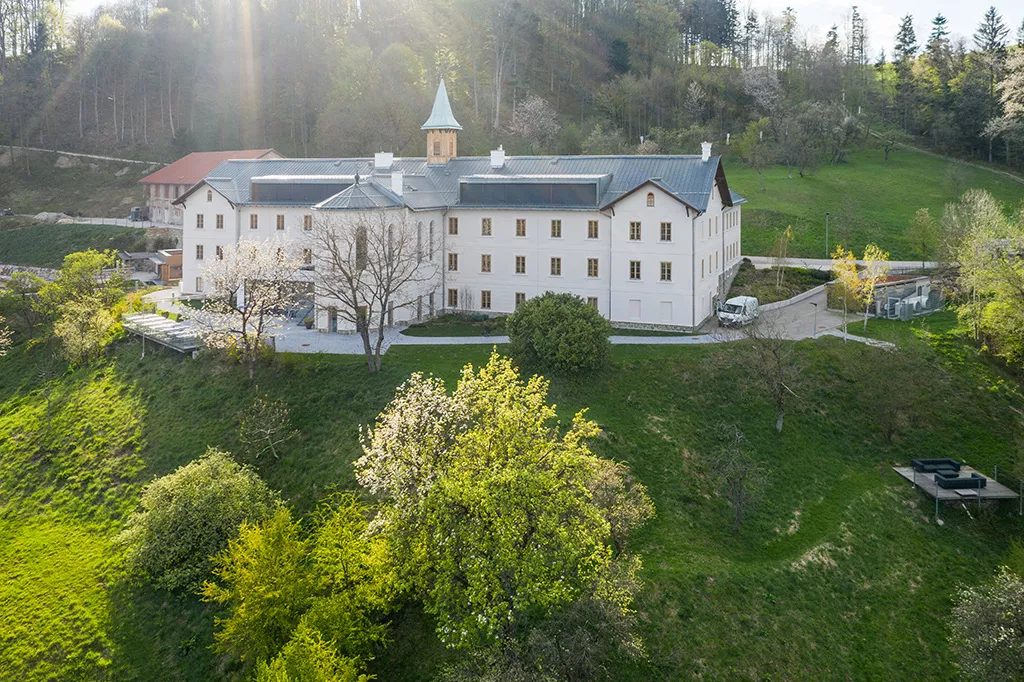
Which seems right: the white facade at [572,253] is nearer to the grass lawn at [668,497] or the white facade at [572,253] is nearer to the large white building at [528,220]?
the large white building at [528,220]

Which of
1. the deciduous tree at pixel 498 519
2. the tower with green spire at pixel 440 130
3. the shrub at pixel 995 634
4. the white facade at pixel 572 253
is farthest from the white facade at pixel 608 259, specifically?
the shrub at pixel 995 634

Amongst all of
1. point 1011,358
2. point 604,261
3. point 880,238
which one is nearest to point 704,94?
point 880,238

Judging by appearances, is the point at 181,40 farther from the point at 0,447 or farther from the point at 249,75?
the point at 0,447

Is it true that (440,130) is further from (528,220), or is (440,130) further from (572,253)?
(572,253)

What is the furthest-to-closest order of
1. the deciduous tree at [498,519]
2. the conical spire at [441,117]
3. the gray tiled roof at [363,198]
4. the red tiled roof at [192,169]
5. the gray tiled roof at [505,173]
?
1. the red tiled roof at [192,169]
2. the conical spire at [441,117]
3. the gray tiled roof at [505,173]
4. the gray tiled roof at [363,198]
5. the deciduous tree at [498,519]

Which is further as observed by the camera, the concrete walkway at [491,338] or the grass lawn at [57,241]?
the grass lawn at [57,241]
